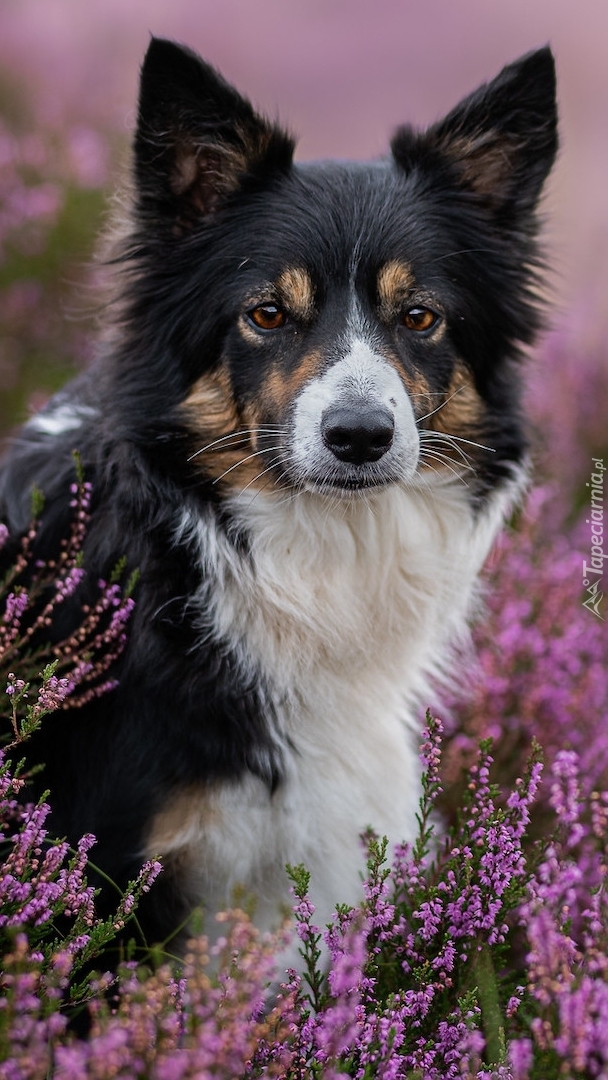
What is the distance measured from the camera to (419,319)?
11.1 ft

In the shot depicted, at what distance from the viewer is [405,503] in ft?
11.8

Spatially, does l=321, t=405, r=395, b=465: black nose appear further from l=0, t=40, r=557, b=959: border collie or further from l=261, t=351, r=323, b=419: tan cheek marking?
l=261, t=351, r=323, b=419: tan cheek marking

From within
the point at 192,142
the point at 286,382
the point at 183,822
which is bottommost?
the point at 183,822

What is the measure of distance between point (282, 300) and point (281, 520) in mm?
645

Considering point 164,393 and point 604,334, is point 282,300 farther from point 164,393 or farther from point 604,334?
point 604,334

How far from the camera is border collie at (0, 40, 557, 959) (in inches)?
125

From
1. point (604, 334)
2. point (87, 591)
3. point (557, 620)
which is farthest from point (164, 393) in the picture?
point (604, 334)

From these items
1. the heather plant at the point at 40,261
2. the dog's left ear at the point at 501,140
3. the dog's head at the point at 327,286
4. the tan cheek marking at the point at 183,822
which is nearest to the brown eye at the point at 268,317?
the dog's head at the point at 327,286

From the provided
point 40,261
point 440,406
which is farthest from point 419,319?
point 40,261

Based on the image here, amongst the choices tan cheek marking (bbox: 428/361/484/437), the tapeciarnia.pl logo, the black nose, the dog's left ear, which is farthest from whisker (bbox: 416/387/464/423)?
the tapeciarnia.pl logo

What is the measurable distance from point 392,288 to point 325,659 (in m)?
1.11

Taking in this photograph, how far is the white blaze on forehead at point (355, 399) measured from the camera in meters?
3.04

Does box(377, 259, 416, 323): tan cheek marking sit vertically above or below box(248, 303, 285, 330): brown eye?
above

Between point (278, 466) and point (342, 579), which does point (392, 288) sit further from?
point (342, 579)
